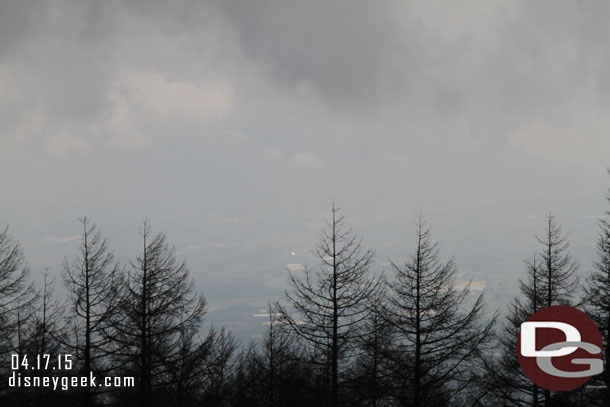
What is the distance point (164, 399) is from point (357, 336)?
10.8 meters

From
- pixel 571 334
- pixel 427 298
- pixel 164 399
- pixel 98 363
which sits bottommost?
pixel 164 399

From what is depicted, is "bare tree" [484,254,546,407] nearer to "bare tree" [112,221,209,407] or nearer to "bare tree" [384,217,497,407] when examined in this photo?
"bare tree" [384,217,497,407]

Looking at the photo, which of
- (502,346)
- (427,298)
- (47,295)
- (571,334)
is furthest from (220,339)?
(571,334)

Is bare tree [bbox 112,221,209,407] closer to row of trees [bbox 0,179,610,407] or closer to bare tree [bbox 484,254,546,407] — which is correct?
row of trees [bbox 0,179,610,407]

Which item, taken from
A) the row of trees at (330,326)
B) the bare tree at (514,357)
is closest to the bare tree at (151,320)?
the row of trees at (330,326)

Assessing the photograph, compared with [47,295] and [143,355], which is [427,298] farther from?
[47,295]

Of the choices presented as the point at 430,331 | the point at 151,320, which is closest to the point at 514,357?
the point at 430,331

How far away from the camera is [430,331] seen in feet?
52.5

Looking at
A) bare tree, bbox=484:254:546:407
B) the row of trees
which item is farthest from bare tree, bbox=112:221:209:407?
bare tree, bbox=484:254:546:407

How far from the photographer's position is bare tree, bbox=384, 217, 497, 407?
15680mm

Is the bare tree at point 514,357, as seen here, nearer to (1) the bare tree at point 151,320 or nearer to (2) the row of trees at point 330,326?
(2) the row of trees at point 330,326

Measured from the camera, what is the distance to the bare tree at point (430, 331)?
1568 cm

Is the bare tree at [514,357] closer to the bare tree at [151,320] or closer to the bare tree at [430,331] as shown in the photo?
the bare tree at [430,331]

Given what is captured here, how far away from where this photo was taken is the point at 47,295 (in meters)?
24.2
